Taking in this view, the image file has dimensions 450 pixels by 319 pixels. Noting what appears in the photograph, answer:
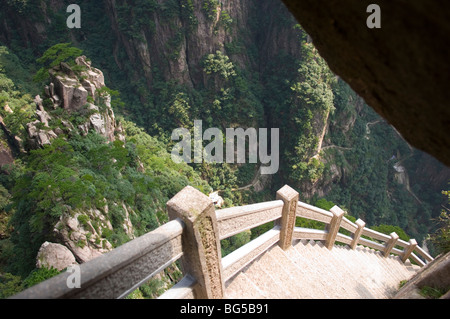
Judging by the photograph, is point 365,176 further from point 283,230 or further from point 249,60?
point 283,230

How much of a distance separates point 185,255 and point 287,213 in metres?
2.11

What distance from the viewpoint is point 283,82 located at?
2759 centimetres

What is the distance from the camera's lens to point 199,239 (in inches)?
92.4

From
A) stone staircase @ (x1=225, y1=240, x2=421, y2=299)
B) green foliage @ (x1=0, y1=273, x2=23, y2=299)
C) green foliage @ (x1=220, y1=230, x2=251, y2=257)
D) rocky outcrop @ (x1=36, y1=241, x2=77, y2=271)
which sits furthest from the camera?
green foliage @ (x1=220, y1=230, x2=251, y2=257)

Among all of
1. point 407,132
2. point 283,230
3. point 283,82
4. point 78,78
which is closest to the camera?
point 407,132

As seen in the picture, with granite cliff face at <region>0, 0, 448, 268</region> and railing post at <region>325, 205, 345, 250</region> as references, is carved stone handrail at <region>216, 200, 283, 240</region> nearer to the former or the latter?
railing post at <region>325, 205, 345, 250</region>

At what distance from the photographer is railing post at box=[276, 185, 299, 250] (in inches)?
159

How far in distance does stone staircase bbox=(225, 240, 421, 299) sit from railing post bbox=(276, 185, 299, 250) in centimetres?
19

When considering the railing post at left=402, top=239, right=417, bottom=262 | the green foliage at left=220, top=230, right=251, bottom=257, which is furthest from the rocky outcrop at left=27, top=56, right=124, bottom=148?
the railing post at left=402, top=239, right=417, bottom=262

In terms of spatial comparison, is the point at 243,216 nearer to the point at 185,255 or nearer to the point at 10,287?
the point at 185,255

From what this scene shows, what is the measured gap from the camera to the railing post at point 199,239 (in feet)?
7.50

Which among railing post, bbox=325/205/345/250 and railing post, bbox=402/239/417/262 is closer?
railing post, bbox=325/205/345/250
